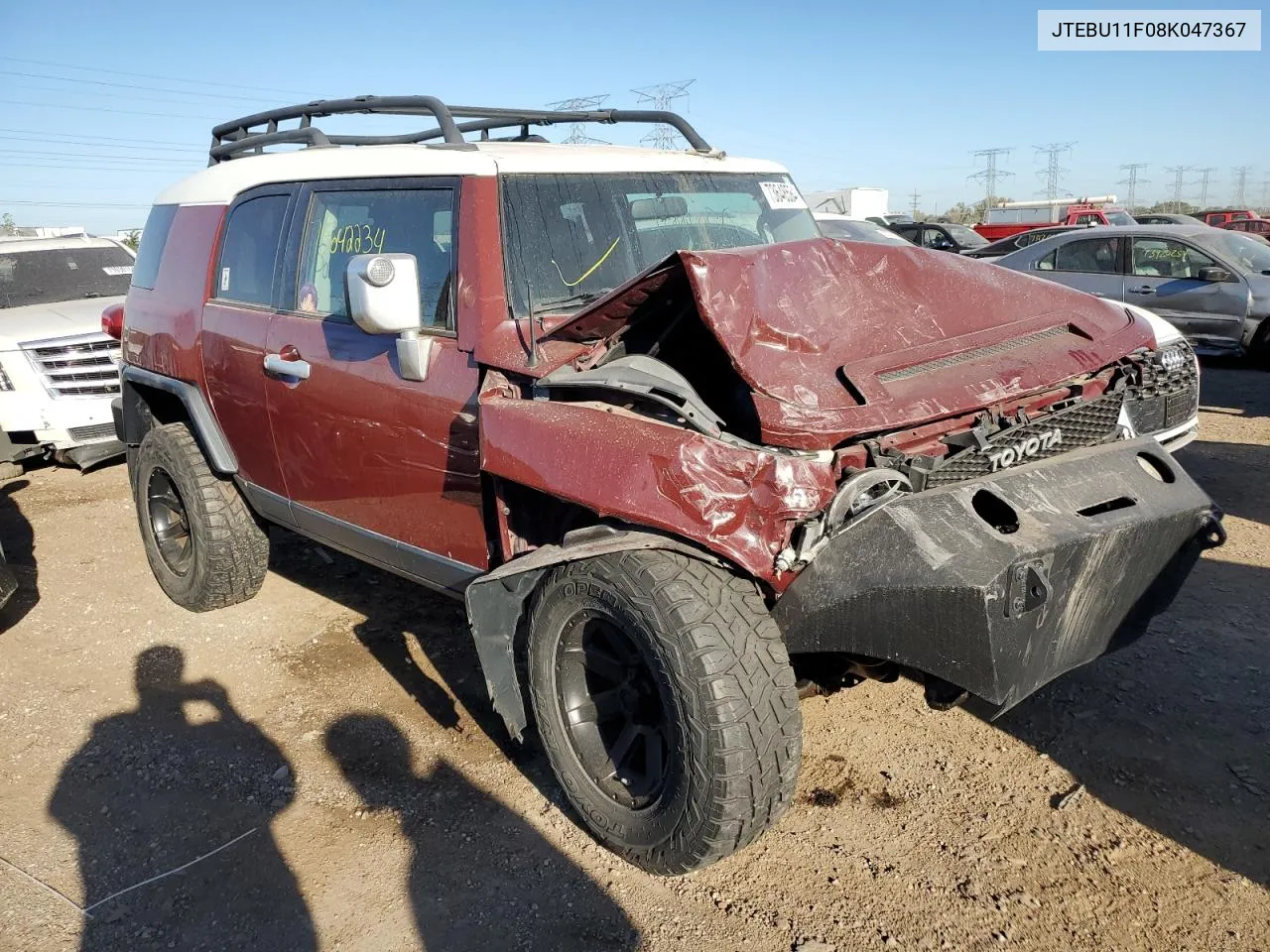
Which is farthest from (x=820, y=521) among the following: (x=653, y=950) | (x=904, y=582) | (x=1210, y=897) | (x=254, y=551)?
(x=254, y=551)

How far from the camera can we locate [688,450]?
2.41 meters

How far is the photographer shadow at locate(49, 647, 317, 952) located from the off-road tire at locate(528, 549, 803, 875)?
113cm

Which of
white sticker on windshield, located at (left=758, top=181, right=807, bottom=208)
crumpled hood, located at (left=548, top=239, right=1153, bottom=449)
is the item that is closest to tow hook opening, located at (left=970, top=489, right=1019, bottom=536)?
crumpled hood, located at (left=548, top=239, right=1153, bottom=449)

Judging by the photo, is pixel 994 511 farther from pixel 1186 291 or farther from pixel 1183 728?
pixel 1186 291

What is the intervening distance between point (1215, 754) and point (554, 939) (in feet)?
7.32

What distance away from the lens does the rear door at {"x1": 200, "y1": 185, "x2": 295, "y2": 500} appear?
3.99 m

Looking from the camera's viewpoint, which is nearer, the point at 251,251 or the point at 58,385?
the point at 251,251

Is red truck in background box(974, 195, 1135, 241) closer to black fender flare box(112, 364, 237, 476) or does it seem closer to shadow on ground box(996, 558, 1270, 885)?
shadow on ground box(996, 558, 1270, 885)

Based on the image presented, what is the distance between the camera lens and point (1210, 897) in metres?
2.54

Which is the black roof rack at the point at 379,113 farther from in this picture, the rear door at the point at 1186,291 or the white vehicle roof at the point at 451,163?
the rear door at the point at 1186,291

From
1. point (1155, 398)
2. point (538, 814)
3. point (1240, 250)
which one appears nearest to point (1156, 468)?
point (1155, 398)

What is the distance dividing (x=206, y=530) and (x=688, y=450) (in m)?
3.06

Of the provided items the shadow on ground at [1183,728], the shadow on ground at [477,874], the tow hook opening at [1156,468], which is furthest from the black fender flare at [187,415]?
the tow hook opening at [1156,468]

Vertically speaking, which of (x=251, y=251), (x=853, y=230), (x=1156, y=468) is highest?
(x=251, y=251)
